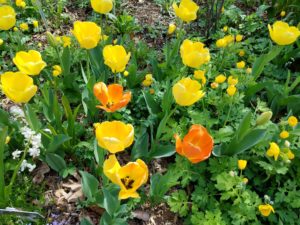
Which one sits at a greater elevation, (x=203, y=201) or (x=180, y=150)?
(x=180, y=150)

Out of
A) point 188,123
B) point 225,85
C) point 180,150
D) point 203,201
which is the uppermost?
point 180,150

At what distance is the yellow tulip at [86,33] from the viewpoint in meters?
1.78

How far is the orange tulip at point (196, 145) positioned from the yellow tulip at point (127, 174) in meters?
0.17

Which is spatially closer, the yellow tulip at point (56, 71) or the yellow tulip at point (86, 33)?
the yellow tulip at point (86, 33)

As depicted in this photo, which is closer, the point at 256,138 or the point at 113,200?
the point at 113,200

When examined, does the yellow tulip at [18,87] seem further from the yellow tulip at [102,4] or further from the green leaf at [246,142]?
the green leaf at [246,142]

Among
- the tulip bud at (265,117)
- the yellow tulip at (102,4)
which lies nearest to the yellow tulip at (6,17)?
→ the yellow tulip at (102,4)

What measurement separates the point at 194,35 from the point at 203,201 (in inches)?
59.2

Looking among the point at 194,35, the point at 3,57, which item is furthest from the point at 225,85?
the point at 3,57

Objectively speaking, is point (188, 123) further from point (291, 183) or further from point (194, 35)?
point (194, 35)

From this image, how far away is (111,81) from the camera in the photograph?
8.00 feet

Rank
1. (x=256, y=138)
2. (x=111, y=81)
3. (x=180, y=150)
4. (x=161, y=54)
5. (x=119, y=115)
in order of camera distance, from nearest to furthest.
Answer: (x=180, y=150) → (x=256, y=138) → (x=119, y=115) → (x=111, y=81) → (x=161, y=54)

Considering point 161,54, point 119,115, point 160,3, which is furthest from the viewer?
point 160,3

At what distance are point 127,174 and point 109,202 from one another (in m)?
0.23
